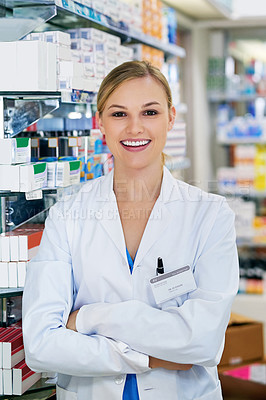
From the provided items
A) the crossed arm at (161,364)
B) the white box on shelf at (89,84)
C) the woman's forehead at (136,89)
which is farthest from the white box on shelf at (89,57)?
the crossed arm at (161,364)

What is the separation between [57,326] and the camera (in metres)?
2.03

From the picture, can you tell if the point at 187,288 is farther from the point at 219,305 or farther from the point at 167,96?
the point at 167,96

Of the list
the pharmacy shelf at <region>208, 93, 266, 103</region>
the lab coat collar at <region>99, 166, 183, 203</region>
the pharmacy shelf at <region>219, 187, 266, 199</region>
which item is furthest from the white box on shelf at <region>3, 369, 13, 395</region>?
the pharmacy shelf at <region>208, 93, 266, 103</region>

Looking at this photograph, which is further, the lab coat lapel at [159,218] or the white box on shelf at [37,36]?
the white box on shelf at [37,36]

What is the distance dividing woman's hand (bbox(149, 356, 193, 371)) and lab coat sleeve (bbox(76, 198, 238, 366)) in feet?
0.14

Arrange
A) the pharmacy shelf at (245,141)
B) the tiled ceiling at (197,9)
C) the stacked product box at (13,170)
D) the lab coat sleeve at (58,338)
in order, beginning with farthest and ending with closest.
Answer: the pharmacy shelf at (245,141) < the tiled ceiling at (197,9) < the stacked product box at (13,170) < the lab coat sleeve at (58,338)

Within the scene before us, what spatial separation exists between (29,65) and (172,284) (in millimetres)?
982

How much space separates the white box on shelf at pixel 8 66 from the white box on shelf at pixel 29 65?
Result: 0.02 metres

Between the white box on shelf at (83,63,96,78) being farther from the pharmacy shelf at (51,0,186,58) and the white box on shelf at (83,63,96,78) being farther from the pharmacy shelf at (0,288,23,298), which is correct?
the pharmacy shelf at (0,288,23,298)

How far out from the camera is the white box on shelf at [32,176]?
2.35 metres

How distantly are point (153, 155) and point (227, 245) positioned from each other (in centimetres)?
41

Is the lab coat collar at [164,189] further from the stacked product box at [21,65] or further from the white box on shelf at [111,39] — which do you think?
the white box on shelf at [111,39]

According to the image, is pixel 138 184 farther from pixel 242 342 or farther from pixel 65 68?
pixel 242 342

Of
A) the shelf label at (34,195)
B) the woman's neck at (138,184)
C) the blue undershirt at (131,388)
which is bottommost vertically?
the blue undershirt at (131,388)
